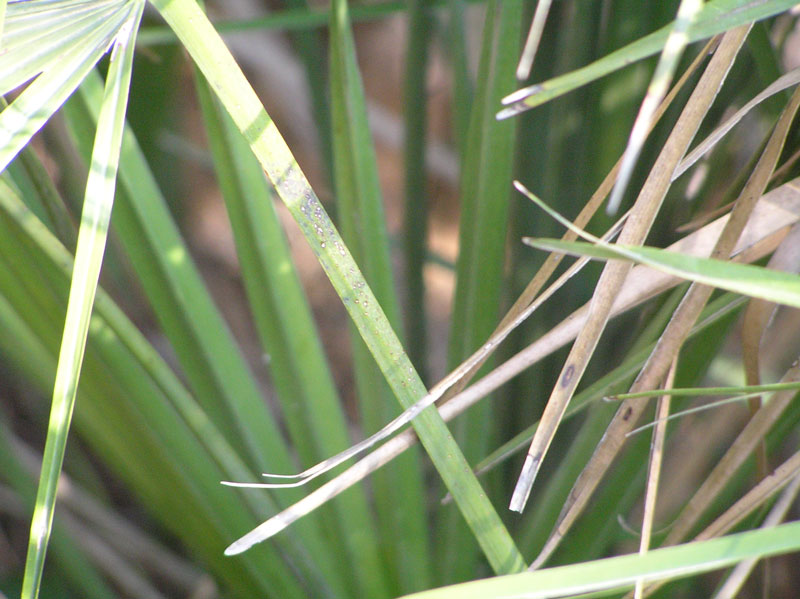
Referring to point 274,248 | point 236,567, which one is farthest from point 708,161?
point 236,567

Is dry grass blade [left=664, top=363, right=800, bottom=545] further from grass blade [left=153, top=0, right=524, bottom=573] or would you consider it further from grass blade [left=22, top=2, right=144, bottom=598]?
grass blade [left=22, top=2, right=144, bottom=598]

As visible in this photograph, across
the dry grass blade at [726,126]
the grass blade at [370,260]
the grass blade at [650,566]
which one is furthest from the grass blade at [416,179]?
the grass blade at [650,566]

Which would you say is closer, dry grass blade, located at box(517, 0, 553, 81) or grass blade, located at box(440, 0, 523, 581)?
dry grass blade, located at box(517, 0, 553, 81)

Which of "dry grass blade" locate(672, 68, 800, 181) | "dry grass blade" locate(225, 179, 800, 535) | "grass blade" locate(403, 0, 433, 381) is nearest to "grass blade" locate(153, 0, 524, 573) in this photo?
"dry grass blade" locate(225, 179, 800, 535)

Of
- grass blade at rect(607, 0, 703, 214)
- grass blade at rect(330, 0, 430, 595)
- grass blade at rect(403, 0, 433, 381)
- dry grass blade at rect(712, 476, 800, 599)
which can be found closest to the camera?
grass blade at rect(607, 0, 703, 214)

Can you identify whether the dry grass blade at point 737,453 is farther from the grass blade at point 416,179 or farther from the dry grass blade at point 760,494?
the grass blade at point 416,179

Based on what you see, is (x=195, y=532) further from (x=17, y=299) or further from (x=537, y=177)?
(x=537, y=177)

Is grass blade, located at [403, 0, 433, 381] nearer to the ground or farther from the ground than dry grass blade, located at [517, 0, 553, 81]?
farther from the ground
